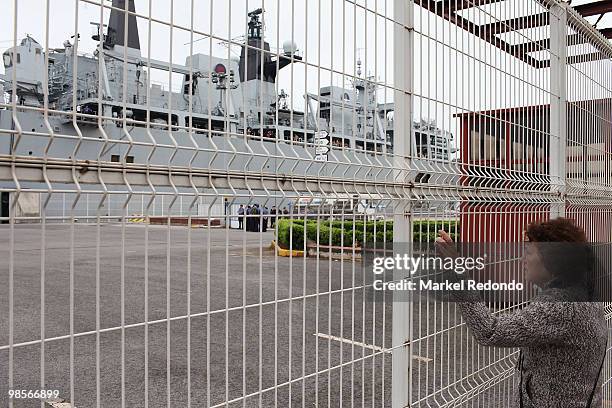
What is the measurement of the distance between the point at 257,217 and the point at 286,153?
33 cm

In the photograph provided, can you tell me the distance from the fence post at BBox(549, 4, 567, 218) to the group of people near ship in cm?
328

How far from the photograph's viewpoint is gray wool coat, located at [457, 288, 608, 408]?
237 cm

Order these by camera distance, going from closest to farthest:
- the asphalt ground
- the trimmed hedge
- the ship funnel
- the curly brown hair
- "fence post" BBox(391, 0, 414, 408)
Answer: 1. the ship funnel
2. the asphalt ground
3. the trimmed hedge
4. the curly brown hair
5. "fence post" BBox(391, 0, 414, 408)

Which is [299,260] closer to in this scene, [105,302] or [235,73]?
[235,73]

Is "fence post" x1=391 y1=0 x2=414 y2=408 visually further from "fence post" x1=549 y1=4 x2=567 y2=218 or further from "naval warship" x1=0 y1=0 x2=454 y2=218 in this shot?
"fence post" x1=549 y1=4 x2=567 y2=218

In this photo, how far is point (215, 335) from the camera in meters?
7.20

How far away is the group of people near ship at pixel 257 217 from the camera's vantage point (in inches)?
76.7

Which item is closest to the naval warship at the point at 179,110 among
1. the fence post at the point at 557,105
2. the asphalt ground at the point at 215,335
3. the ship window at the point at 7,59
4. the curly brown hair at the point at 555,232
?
the ship window at the point at 7,59

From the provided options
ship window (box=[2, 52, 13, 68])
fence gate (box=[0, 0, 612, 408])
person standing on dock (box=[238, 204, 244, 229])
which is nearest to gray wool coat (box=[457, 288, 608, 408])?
fence gate (box=[0, 0, 612, 408])

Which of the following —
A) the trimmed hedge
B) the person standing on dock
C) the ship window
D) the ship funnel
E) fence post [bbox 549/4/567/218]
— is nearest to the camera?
the ship window

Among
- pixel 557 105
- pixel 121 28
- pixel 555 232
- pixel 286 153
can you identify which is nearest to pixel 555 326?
pixel 555 232

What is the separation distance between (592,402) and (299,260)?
1.50m

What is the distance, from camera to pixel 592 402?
2588 millimetres

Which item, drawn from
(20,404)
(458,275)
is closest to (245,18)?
(458,275)
